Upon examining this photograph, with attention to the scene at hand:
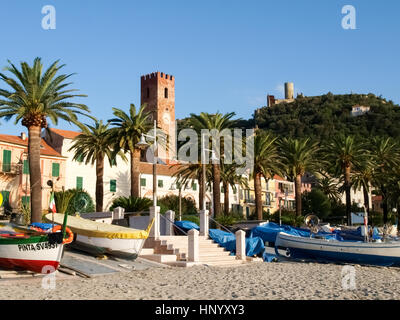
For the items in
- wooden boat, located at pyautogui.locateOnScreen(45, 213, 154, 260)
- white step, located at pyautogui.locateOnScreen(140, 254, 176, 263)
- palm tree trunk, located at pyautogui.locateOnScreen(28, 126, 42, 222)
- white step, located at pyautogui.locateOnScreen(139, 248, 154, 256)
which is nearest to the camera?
wooden boat, located at pyautogui.locateOnScreen(45, 213, 154, 260)

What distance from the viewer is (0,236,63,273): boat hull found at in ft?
51.5

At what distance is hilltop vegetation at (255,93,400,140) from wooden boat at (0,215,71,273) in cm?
7820

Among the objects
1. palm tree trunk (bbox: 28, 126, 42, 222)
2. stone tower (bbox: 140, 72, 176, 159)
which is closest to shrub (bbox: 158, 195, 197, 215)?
palm tree trunk (bbox: 28, 126, 42, 222)

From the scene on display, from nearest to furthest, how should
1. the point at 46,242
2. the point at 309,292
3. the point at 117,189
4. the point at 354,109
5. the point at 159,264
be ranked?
1. the point at 309,292
2. the point at 46,242
3. the point at 159,264
4. the point at 117,189
5. the point at 354,109

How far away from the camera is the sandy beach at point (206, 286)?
12523 millimetres

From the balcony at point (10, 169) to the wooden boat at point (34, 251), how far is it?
91.1ft

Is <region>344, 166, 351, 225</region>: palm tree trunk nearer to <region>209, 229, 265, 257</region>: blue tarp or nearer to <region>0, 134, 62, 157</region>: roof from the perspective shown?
<region>209, 229, 265, 257</region>: blue tarp

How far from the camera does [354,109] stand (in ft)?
431

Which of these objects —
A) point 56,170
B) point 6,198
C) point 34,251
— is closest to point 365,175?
point 56,170

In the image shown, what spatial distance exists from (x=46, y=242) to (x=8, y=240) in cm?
149
